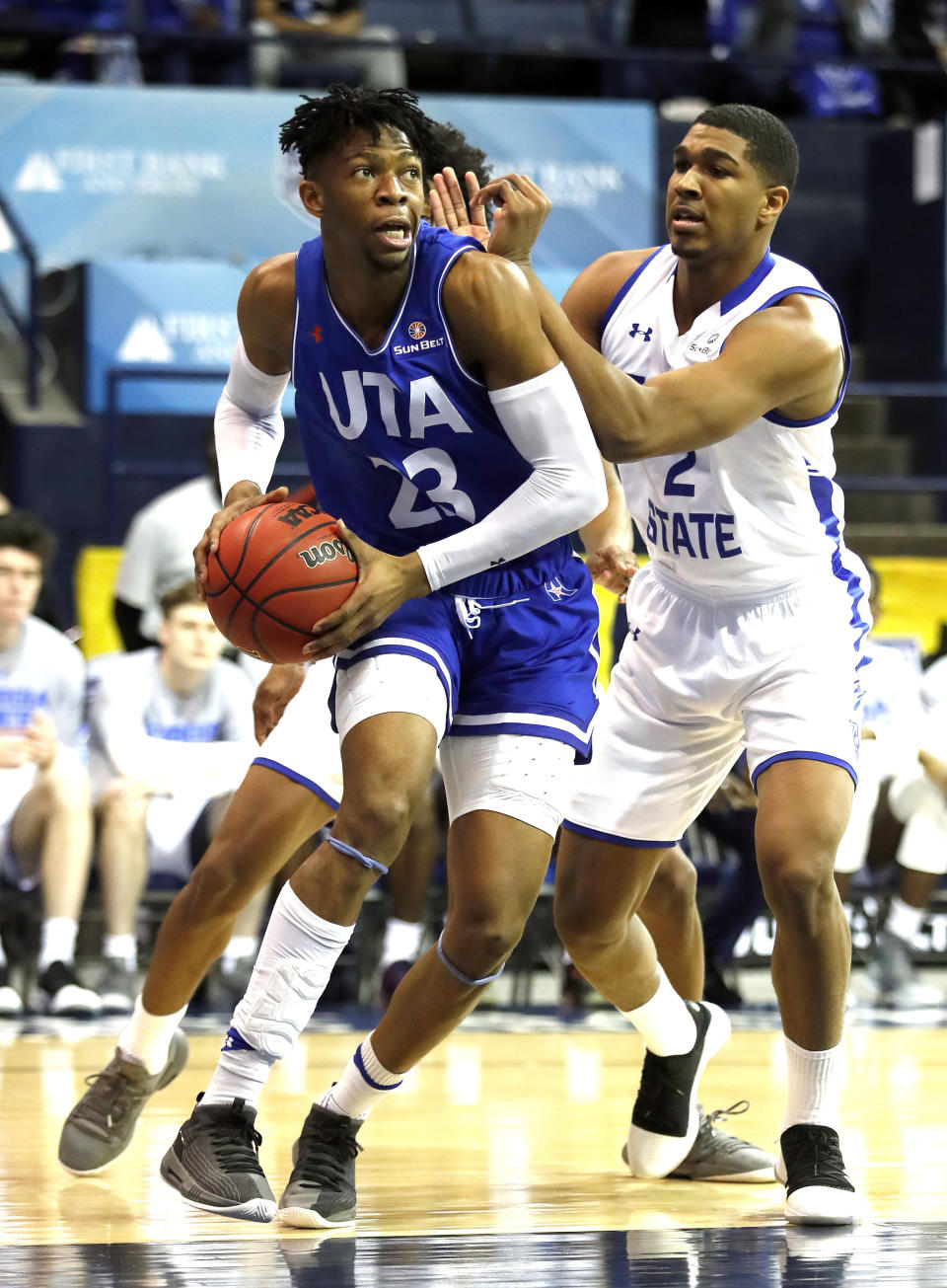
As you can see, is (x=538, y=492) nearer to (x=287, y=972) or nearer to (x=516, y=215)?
(x=516, y=215)

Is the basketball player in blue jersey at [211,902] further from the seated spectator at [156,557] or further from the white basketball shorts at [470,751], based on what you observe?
the seated spectator at [156,557]

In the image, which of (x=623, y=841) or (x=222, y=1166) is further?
(x=623, y=841)

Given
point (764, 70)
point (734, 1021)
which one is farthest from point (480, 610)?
point (764, 70)

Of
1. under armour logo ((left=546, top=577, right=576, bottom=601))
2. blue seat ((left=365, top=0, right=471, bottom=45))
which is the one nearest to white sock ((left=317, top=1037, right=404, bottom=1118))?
under armour logo ((left=546, top=577, right=576, bottom=601))

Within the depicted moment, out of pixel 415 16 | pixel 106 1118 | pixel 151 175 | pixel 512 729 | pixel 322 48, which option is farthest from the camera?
pixel 415 16

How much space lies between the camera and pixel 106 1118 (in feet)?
11.4

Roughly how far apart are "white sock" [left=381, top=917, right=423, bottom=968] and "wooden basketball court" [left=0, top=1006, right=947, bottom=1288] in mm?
473

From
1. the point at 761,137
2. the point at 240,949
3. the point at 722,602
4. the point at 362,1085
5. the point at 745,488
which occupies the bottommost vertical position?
the point at 240,949

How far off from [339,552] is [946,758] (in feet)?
12.9

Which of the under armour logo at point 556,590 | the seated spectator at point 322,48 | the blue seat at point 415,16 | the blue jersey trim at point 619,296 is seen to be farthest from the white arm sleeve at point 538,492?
the blue seat at point 415,16

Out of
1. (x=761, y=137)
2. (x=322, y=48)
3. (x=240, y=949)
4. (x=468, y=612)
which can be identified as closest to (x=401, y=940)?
(x=240, y=949)

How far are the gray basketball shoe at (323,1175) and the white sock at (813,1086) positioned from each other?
0.74 meters

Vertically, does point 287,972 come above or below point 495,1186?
above

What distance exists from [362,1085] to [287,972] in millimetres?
273
